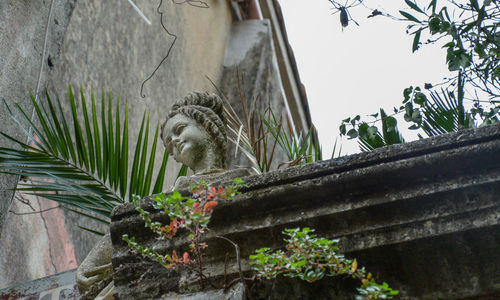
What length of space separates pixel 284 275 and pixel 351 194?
317mm

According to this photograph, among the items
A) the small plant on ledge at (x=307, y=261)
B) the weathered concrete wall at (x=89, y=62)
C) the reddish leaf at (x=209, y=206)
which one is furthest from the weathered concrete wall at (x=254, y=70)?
the small plant on ledge at (x=307, y=261)

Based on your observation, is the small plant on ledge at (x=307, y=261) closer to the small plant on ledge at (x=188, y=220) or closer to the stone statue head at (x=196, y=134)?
the small plant on ledge at (x=188, y=220)

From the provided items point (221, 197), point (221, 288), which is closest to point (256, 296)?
point (221, 288)

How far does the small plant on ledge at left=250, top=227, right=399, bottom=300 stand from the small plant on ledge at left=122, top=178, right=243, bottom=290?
19cm

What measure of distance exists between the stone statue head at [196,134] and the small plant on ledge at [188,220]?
2.92 ft

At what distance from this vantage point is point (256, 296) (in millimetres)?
2363

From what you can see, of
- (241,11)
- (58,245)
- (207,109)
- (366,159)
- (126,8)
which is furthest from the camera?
(241,11)

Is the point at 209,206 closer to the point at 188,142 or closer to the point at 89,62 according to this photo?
the point at 188,142

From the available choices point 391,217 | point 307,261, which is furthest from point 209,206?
point 391,217

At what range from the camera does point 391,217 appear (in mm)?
2383

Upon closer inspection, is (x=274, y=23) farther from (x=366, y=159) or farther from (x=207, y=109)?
(x=366, y=159)

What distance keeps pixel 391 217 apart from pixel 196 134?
1273 mm

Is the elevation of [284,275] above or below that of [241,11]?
below

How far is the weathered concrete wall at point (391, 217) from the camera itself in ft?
7.45
